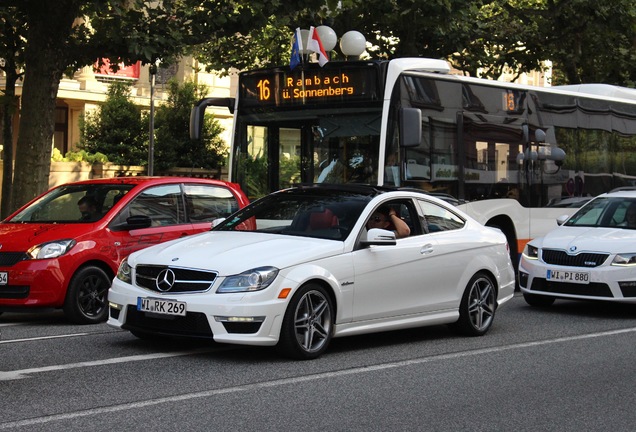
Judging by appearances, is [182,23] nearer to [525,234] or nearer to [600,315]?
[525,234]

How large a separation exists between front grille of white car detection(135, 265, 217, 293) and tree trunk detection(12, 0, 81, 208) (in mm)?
9189

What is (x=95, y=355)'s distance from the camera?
9414 mm

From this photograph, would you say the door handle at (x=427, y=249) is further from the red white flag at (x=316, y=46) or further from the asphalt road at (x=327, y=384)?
the red white flag at (x=316, y=46)

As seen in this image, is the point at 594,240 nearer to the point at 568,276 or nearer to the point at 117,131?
the point at 568,276

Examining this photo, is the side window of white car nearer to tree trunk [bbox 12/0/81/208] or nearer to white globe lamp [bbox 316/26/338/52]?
white globe lamp [bbox 316/26/338/52]

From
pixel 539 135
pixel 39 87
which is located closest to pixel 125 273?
pixel 39 87

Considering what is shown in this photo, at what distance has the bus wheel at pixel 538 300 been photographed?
14.5 m

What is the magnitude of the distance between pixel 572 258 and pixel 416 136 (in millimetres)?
2455

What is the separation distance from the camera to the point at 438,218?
11258mm

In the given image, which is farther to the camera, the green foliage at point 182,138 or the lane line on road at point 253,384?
the green foliage at point 182,138

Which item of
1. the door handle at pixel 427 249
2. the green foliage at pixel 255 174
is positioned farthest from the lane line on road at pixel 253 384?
the green foliage at pixel 255 174

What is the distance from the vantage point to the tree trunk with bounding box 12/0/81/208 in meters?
18.0

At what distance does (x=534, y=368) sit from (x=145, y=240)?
5.17m

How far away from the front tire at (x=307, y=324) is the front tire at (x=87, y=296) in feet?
11.5
